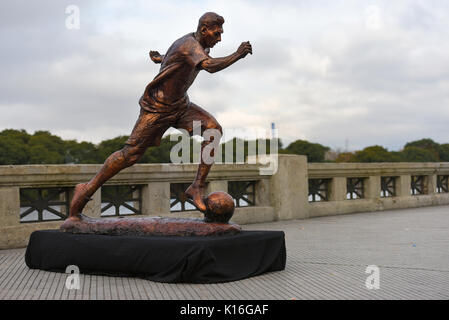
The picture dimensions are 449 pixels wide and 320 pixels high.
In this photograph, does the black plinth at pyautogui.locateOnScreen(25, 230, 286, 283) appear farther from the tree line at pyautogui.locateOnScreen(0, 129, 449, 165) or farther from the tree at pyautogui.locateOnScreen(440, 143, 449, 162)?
the tree at pyautogui.locateOnScreen(440, 143, 449, 162)

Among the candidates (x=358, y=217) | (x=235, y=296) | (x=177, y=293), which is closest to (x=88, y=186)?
(x=177, y=293)

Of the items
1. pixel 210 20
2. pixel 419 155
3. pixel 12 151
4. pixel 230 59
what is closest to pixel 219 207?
pixel 230 59

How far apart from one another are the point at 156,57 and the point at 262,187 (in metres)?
5.30

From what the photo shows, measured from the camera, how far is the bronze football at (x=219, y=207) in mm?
5301

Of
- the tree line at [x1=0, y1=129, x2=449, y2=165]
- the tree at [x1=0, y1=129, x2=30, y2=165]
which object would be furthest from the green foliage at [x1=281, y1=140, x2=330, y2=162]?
the tree at [x1=0, y1=129, x2=30, y2=165]

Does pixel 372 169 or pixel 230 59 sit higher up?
pixel 230 59

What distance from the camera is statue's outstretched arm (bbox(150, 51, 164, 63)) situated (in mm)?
6047

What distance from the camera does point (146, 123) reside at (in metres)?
5.62

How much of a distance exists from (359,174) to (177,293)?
9.02 m

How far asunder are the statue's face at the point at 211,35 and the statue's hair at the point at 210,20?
42 mm

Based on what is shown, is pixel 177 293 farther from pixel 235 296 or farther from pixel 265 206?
pixel 265 206

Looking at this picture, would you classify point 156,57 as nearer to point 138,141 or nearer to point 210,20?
point 210,20

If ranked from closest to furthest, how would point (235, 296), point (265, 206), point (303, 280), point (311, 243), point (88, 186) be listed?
point (235, 296)
point (303, 280)
point (88, 186)
point (311, 243)
point (265, 206)

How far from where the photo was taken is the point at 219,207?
17.4ft
